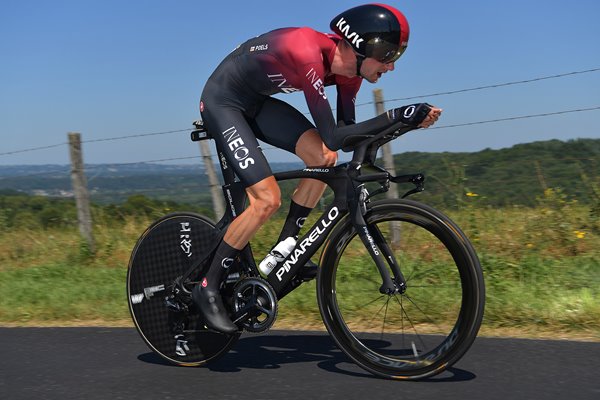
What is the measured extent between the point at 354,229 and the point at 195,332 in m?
1.27

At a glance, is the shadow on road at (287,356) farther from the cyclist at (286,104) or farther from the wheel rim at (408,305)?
the cyclist at (286,104)

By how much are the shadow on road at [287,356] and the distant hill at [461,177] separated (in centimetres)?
388

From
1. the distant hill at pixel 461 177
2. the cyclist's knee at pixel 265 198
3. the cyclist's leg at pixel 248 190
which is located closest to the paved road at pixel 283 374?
the cyclist's leg at pixel 248 190

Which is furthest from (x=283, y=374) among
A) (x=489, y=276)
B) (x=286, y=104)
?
(x=489, y=276)

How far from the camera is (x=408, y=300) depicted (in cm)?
477

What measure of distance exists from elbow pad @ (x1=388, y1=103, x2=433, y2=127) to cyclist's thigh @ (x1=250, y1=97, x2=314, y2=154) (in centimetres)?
80

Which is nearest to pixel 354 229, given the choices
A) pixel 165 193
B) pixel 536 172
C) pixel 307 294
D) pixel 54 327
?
pixel 307 294

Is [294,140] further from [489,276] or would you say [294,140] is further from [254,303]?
[489,276]

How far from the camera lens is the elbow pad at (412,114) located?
363cm

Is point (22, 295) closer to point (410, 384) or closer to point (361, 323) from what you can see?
point (361, 323)

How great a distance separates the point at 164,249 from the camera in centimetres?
479

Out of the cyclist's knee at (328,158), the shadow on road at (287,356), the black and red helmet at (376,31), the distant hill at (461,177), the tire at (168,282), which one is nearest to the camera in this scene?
the black and red helmet at (376,31)

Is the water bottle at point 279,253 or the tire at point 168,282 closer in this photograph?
the water bottle at point 279,253

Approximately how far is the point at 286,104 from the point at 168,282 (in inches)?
53.0
